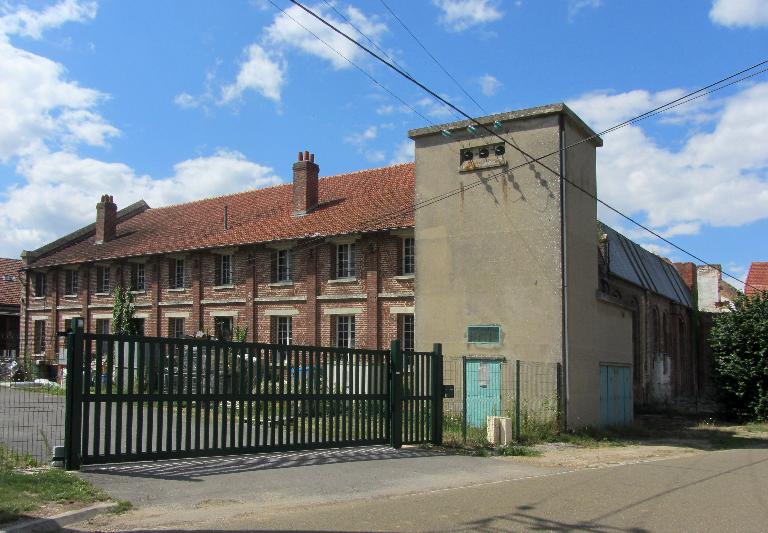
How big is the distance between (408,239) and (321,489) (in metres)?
14.8

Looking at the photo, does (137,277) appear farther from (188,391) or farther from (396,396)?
(188,391)

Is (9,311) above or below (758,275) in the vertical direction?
below

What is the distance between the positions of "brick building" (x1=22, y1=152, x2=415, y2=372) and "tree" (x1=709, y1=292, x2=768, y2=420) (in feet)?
34.8

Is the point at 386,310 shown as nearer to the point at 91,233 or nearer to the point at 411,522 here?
the point at 411,522

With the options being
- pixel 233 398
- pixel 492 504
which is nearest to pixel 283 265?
pixel 233 398

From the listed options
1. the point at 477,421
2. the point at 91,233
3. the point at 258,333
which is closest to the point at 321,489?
the point at 477,421

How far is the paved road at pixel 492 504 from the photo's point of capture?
731 cm

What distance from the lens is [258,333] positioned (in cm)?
2702

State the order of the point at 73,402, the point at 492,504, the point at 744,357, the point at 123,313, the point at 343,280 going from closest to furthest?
the point at 492,504 < the point at 73,402 < the point at 744,357 < the point at 343,280 < the point at 123,313

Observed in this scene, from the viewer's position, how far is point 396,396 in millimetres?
13156

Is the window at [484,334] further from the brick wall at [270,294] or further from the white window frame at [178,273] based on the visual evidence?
the white window frame at [178,273]

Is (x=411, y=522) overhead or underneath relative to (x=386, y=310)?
underneath

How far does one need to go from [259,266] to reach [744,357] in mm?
17067

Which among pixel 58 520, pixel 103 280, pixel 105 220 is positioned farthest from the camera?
pixel 105 220
